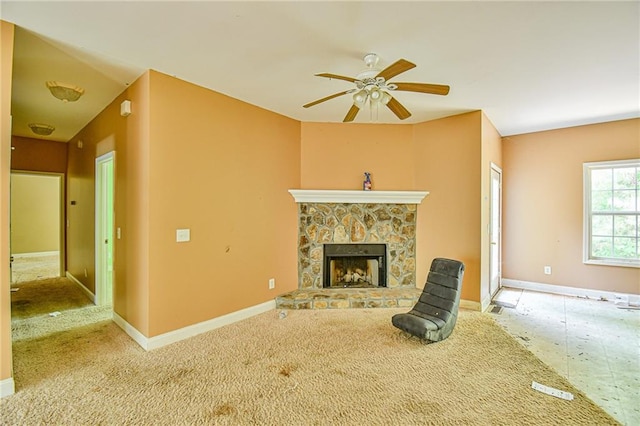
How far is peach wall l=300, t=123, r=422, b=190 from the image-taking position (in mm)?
4480

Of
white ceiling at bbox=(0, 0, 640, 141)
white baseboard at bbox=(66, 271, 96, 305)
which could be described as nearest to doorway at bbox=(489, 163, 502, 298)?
white ceiling at bbox=(0, 0, 640, 141)

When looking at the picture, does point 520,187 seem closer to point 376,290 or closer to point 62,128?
point 376,290

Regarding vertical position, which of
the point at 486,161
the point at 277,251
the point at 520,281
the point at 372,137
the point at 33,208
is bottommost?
the point at 520,281

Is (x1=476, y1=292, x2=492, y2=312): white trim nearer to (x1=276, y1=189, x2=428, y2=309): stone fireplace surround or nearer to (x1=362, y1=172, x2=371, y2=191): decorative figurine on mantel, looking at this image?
(x1=276, y1=189, x2=428, y2=309): stone fireplace surround

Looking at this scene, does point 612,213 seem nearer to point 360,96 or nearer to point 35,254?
point 360,96

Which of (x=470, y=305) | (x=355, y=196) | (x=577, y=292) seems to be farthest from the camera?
(x=577, y=292)

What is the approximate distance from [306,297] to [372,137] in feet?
8.30

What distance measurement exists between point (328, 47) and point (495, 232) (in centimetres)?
399

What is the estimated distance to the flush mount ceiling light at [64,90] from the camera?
311 cm

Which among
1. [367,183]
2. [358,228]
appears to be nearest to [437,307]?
[358,228]

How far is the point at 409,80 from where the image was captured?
9.72 feet

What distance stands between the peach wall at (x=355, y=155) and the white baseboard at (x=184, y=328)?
192 cm

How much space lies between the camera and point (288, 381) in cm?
230

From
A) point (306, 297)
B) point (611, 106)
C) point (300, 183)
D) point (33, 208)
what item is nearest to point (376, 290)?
point (306, 297)
